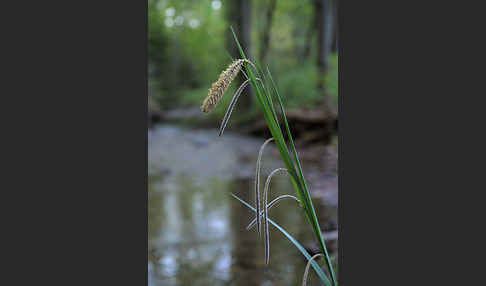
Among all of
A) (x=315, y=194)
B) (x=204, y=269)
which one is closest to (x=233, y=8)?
(x=315, y=194)

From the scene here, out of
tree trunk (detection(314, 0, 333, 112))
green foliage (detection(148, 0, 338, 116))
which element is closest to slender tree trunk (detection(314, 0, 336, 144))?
tree trunk (detection(314, 0, 333, 112))

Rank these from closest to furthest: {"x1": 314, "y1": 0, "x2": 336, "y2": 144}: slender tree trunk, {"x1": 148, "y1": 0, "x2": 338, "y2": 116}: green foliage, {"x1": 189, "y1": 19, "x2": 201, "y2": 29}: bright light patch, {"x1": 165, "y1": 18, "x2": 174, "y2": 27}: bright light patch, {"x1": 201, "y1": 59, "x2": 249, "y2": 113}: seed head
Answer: {"x1": 201, "y1": 59, "x2": 249, "y2": 113}: seed head → {"x1": 314, "y1": 0, "x2": 336, "y2": 144}: slender tree trunk → {"x1": 148, "y1": 0, "x2": 338, "y2": 116}: green foliage → {"x1": 165, "y1": 18, "x2": 174, "y2": 27}: bright light patch → {"x1": 189, "y1": 19, "x2": 201, "y2": 29}: bright light patch

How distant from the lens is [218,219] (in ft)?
12.3

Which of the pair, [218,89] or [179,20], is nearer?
[218,89]

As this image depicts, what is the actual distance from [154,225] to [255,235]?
99cm

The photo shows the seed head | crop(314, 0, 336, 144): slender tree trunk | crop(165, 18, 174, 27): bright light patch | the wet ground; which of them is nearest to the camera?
the seed head

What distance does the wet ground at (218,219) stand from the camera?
8.43ft

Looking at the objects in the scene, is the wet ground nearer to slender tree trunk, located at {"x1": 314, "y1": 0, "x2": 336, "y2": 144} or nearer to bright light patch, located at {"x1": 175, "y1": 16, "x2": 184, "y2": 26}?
slender tree trunk, located at {"x1": 314, "y1": 0, "x2": 336, "y2": 144}

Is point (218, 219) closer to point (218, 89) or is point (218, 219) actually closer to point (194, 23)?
point (218, 89)

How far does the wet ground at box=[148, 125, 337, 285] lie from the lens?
2570mm

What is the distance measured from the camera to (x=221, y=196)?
4441mm

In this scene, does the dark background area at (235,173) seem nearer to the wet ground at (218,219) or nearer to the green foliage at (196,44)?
the wet ground at (218,219)

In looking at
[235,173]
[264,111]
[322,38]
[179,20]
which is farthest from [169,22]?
[264,111]

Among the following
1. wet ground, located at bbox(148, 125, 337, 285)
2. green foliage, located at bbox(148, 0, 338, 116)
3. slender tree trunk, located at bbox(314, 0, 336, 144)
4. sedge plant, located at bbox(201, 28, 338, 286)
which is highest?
green foliage, located at bbox(148, 0, 338, 116)
